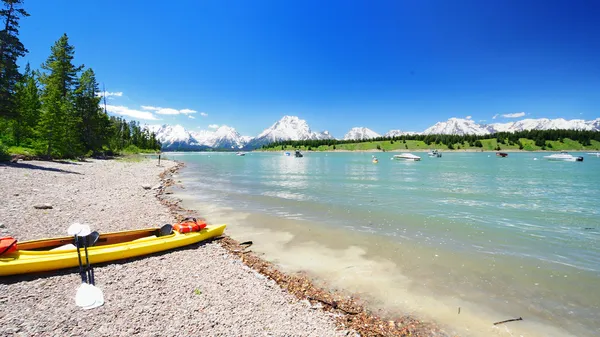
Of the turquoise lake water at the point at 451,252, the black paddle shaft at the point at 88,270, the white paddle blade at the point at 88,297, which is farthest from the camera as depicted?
the black paddle shaft at the point at 88,270

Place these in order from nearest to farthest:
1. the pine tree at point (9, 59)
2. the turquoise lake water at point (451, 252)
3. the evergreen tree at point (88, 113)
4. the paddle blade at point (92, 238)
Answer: the turquoise lake water at point (451, 252), the paddle blade at point (92, 238), the pine tree at point (9, 59), the evergreen tree at point (88, 113)

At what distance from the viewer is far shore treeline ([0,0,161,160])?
33688 millimetres

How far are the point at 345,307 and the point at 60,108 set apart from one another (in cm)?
6011

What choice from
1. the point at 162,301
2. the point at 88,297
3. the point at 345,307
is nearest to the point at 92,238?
the point at 88,297

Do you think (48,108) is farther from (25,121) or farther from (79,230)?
(79,230)

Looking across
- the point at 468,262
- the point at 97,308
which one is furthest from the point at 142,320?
the point at 468,262

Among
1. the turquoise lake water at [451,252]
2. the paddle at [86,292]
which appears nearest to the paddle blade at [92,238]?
the paddle at [86,292]

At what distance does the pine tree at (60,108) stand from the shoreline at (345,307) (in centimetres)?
5049

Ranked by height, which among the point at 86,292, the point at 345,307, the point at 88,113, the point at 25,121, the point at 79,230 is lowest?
the point at 345,307

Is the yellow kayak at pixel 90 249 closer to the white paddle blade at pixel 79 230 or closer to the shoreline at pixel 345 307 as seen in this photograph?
the white paddle blade at pixel 79 230

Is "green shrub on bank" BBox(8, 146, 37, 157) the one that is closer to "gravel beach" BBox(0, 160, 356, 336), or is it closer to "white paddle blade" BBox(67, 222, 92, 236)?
"gravel beach" BBox(0, 160, 356, 336)

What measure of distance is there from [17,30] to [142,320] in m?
49.0

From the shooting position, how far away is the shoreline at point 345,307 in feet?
24.9

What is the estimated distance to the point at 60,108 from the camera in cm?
4628
